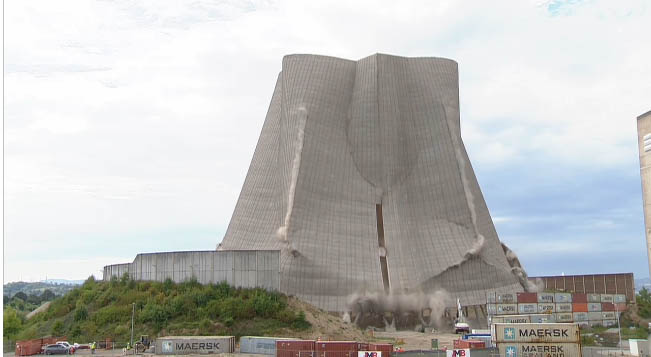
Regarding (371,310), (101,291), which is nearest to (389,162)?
(371,310)

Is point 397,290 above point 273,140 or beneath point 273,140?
beneath

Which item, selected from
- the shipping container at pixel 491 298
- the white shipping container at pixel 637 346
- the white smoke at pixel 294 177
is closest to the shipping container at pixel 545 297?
the shipping container at pixel 491 298

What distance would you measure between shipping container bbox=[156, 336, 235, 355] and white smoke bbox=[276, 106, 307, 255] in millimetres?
17152

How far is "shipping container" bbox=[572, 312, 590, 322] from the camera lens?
5697 centimetres

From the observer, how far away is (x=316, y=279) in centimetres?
5594

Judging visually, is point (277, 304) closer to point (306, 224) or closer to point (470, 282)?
point (306, 224)

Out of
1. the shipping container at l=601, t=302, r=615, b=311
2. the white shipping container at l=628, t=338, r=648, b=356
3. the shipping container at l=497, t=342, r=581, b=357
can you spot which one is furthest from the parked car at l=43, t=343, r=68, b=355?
the shipping container at l=601, t=302, r=615, b=311

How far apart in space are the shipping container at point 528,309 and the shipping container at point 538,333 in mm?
22388

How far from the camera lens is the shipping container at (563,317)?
183ft

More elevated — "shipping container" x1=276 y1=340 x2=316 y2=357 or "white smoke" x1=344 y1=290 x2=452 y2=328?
"white smoke" x1=344 y1=290 x2=452 y2=328

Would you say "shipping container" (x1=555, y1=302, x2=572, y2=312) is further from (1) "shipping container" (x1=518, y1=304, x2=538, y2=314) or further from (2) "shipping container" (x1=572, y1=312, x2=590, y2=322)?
(1) "shipping container" (x1=518, y1=304, x2=538, y2=314)

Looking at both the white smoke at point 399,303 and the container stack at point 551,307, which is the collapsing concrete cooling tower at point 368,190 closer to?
the white smoke at point 399,303

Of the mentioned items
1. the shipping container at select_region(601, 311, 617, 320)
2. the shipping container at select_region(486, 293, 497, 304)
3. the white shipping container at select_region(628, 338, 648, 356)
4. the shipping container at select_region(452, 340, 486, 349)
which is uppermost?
the shipping container at select_region(486, 293, 497, 304)

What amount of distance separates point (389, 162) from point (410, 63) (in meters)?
11.5
